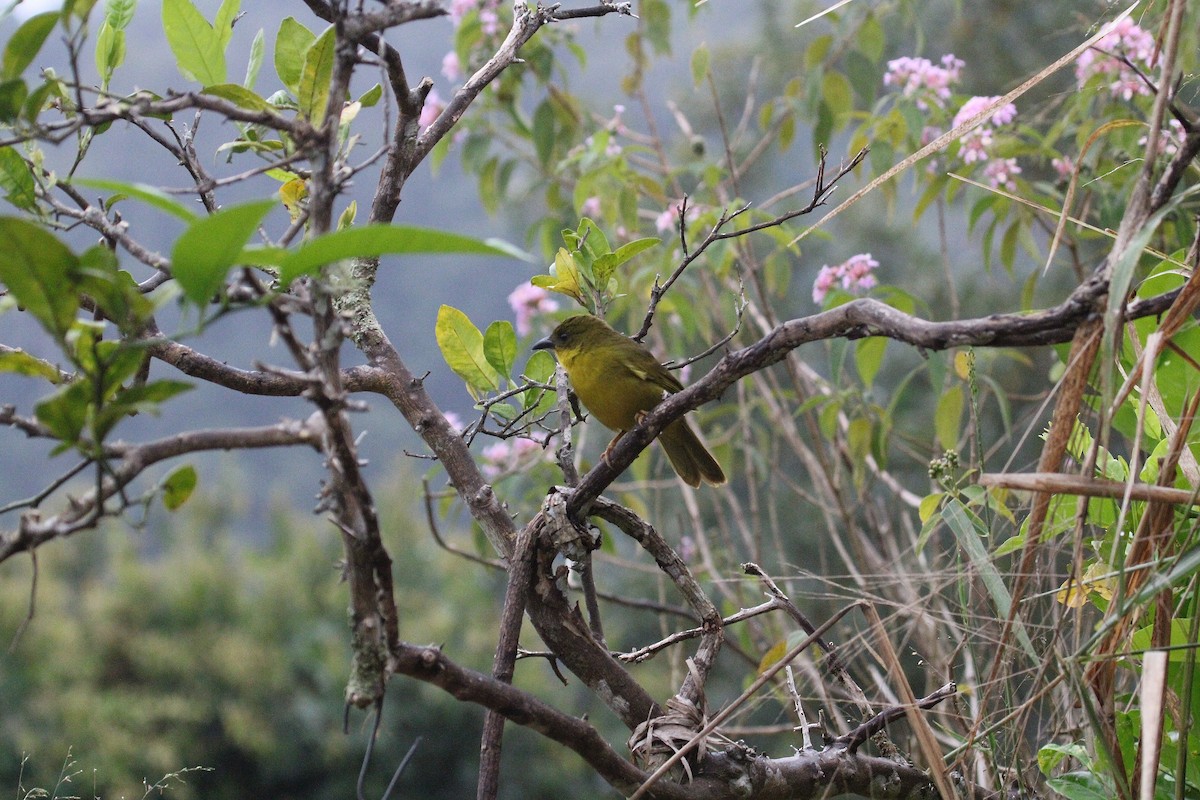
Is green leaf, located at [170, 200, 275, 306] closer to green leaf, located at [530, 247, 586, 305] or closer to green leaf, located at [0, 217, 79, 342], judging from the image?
green leaf, located at [0, 217, 79, 342]

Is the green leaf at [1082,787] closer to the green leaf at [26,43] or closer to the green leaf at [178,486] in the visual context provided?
the green leaf at [178,486]

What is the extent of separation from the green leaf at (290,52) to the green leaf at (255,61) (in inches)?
2.6

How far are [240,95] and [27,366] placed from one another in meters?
0.43

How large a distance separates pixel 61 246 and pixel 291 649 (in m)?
9.42

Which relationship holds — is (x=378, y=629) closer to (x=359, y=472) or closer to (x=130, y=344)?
(x=359, y=472)

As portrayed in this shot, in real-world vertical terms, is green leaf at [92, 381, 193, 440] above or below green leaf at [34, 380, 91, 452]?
below

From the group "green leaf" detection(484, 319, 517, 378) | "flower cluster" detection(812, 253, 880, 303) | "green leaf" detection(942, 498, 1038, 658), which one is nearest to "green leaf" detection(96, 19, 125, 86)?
"green leaf" detection(484, 319, 517, 378)

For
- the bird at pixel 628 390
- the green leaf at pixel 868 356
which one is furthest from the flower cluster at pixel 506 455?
the green leaf at pixel 868 356

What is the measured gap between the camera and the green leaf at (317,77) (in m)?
1.18

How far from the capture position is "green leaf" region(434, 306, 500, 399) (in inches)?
77.6

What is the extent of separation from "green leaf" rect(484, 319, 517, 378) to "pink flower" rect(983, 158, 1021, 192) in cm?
206

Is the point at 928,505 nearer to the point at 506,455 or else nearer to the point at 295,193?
the point at 295,193

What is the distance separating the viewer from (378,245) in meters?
0.89

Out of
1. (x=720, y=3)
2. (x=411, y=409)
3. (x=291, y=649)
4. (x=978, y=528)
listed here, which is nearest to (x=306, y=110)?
(x=411, y=409)
